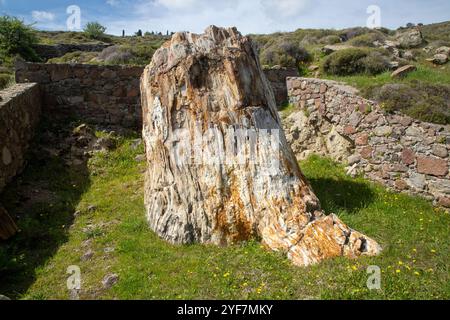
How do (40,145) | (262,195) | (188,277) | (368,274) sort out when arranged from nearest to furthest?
(368,274)
(188,277)
(262,195)
(40,145)

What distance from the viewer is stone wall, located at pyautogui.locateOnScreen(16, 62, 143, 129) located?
11.0 metres

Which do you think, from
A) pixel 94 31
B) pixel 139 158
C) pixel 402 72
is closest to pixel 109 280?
pixel 139 158

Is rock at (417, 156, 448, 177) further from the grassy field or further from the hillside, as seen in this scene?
the hillside

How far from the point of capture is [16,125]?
29.2 ft

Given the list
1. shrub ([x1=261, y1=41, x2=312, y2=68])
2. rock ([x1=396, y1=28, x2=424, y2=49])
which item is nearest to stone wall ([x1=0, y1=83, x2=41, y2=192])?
shrub ([x1=261, y1=41, x2=312, y2=68])

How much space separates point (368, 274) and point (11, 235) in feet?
18.4

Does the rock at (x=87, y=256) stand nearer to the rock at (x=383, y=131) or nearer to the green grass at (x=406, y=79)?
the rock at (x=383, y=131)

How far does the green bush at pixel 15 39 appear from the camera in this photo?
18078mm

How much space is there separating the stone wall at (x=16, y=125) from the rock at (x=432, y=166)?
842 centimetres

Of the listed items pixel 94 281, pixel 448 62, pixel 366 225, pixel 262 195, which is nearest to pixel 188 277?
pixel 94 281

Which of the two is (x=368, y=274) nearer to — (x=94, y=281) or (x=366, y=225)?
(x=366, y=225)

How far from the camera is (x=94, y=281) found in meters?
5.35

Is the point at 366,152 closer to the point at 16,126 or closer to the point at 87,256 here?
the point at 87,256

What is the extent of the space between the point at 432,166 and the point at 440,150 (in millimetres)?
342
